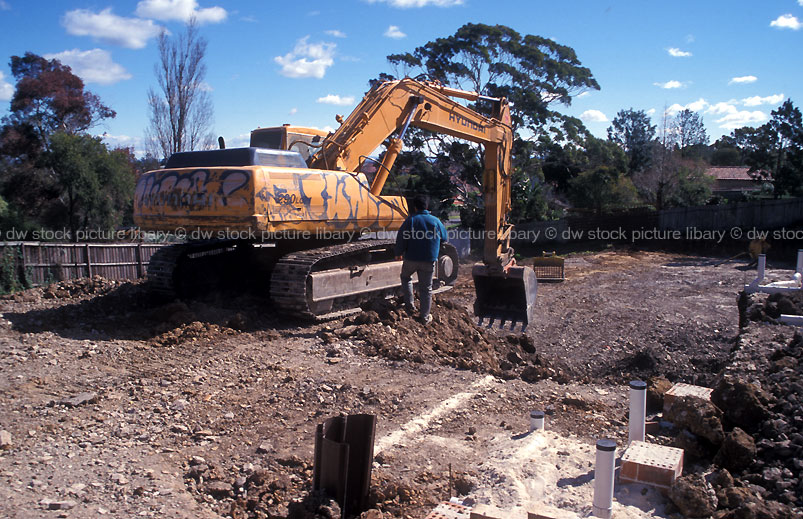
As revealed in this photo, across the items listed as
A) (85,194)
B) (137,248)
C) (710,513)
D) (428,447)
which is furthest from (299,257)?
(85,194)

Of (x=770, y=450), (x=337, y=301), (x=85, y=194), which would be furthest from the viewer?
Result: (x=85, y=194)

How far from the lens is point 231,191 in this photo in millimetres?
6895

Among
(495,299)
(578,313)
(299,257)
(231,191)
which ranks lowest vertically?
(578,313)

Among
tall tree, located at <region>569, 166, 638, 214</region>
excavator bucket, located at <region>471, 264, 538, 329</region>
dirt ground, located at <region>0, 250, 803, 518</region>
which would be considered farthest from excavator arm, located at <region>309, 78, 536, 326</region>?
tall tree, located at <region>569, 166, 638, 214</region>

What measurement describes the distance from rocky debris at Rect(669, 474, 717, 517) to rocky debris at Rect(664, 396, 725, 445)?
0.62 meters

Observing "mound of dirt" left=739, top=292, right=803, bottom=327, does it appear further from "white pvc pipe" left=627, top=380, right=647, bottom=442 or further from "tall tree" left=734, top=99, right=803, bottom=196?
"tall tree" left=734, top=99, right=803, bottom=196

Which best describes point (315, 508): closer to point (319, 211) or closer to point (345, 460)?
point (345, 460)

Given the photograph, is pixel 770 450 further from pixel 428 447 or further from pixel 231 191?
pixel 231 191

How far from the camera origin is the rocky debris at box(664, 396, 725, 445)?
383 cm

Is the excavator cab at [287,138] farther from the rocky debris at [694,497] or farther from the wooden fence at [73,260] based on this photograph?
the rocky debris at [694,497]

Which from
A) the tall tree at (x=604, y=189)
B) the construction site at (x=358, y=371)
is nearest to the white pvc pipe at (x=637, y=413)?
the construction site at (x=358, y=371)

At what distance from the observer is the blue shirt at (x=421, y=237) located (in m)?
7.68

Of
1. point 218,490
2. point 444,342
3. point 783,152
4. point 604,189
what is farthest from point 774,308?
point 783,152

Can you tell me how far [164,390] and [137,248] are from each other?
872cm
